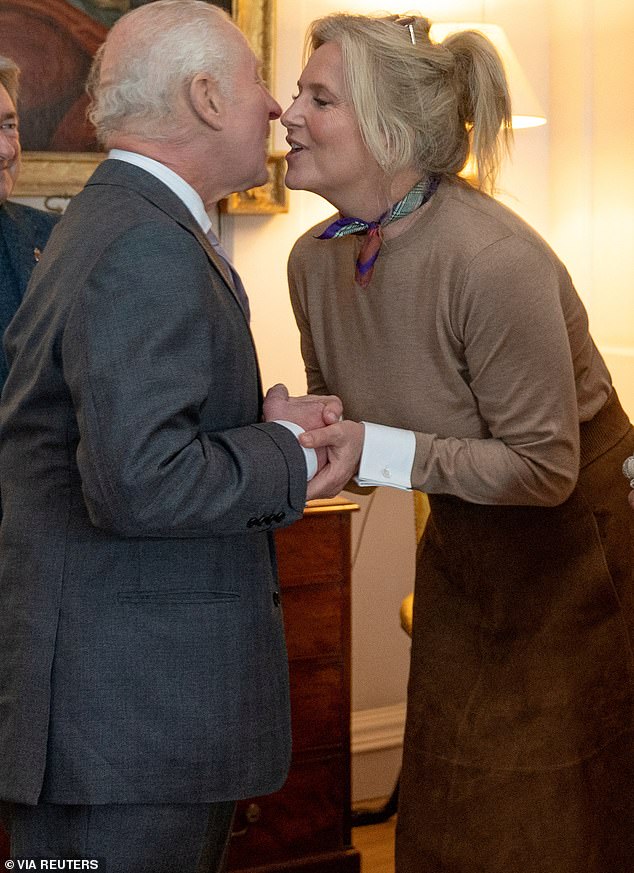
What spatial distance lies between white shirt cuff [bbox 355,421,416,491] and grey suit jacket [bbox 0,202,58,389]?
0.93 meters

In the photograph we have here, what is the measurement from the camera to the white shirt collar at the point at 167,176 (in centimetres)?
168

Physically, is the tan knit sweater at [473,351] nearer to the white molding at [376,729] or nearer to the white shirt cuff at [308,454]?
the white shirt cuff at [308,454]

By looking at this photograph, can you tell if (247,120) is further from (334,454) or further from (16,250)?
(16,250)

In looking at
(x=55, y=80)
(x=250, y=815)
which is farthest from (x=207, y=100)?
(x=250, y=815)

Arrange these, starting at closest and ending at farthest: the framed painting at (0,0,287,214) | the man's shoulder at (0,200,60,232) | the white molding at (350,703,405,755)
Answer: the man's shoulder at (0,200,60,232) → the framed painting at (0,0,287,214) → the white molding at (350,703,405,755)

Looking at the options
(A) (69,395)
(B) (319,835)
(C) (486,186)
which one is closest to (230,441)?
(A) (69,395)

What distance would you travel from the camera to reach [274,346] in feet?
11.5

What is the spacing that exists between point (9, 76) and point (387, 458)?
135 cm

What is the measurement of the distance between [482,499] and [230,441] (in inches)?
24.9

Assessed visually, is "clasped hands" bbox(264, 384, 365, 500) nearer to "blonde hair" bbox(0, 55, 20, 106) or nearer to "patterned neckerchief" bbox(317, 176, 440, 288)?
"patterned neckerchief" bbox(317, 176, 440, 288)

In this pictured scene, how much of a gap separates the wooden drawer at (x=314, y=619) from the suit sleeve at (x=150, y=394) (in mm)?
1374

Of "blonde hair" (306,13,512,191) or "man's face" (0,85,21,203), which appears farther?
"man's face" (0,85,21,203)

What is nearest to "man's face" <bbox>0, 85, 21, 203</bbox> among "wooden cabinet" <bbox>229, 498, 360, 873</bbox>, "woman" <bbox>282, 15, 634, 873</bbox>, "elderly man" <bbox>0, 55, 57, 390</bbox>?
"elderly man" <bbox>0, 55, 57, 390</bbox>

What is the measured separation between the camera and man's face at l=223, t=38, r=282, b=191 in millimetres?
1758
